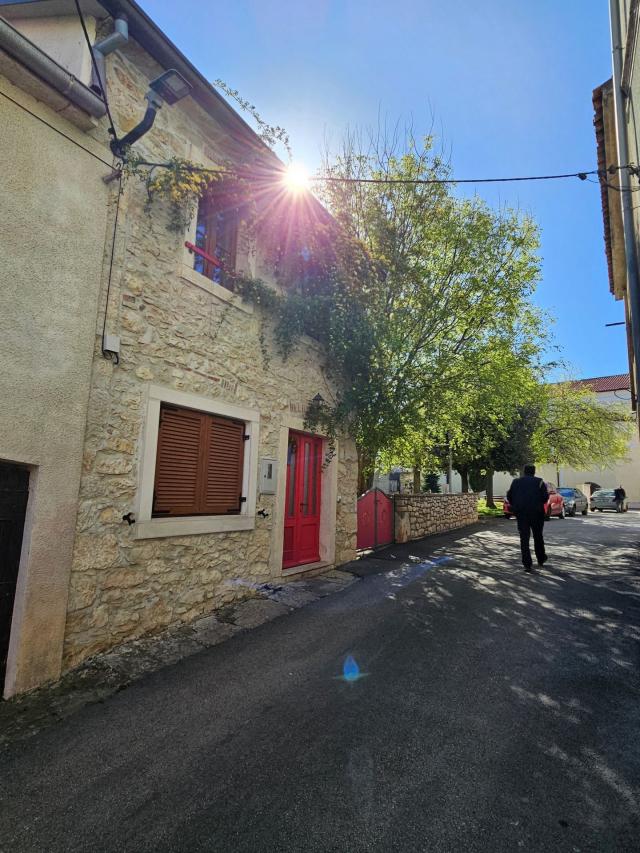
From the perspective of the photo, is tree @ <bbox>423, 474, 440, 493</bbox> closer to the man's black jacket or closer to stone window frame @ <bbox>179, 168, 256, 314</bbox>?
the man's black jacket

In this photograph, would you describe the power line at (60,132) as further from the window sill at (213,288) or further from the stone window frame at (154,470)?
the stone window frame at (154,470)

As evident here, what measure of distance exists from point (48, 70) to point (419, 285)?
680 cm

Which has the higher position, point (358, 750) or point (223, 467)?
point (223, 467)

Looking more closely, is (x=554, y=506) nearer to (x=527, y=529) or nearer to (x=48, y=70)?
(x=527, y=529)

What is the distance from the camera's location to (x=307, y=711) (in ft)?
10.3

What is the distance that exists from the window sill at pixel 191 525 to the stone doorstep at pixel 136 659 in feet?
3.01

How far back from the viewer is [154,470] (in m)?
4.68

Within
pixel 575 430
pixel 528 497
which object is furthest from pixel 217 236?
pixel 575 430

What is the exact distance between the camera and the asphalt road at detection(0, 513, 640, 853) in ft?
6.87

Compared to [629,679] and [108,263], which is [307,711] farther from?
→ [108,263]

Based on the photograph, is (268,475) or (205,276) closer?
(205,276)

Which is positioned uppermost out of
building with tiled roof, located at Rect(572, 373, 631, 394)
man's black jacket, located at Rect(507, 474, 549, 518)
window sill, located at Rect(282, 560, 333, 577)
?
building with tiled roof, located at Rect(572, 373, 631, 394)

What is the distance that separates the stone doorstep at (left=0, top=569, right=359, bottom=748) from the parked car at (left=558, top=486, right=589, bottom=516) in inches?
764

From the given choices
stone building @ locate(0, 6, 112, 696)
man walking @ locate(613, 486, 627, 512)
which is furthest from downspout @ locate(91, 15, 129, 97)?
man walking @ locate(613, 486, 627, 512)
